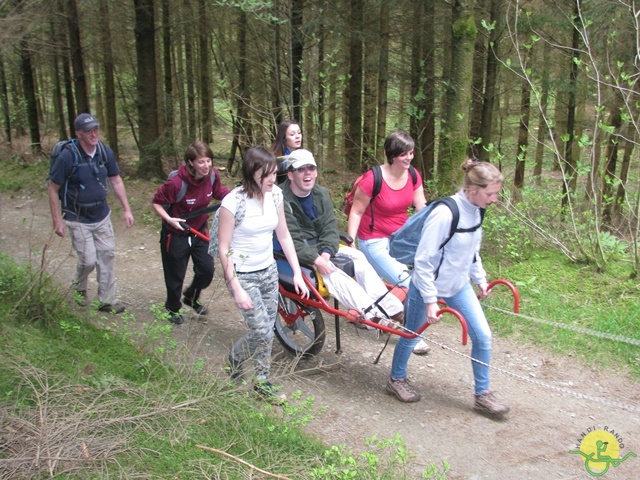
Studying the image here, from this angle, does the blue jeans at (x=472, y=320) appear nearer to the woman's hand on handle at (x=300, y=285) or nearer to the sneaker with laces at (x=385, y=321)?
the sneaker with laces at (x=385, y=321)

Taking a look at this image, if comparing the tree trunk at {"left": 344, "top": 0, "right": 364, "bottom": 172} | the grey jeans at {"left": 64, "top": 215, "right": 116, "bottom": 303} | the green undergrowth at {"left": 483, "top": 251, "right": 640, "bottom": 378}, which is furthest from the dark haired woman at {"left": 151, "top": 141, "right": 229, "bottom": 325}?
the tree trunk at {"left": 344, "top": 0, "right": 364, "bottom": 172}

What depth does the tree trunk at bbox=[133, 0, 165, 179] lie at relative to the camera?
11484 mm

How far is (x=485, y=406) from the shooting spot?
4.22 metres

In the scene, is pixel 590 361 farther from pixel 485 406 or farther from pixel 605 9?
pixel 605 9

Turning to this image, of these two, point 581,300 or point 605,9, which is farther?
point 605,9

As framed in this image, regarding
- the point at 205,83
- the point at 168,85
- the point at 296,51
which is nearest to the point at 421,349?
the point at 296,51

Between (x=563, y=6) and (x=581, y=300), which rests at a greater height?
(x=563, y=6)

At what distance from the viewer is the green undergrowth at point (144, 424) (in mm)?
2898

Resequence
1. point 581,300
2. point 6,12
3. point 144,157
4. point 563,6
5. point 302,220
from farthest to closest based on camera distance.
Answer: point 144,157 < point 563,6 < point 6,12 < point 581,300 < point 302,220

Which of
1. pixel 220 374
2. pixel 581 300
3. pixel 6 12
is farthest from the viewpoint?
pixel 6 12

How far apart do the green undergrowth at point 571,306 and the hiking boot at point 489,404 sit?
1.14m

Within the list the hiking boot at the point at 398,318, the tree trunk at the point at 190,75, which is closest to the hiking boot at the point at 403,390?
the hiking boot at the point at 398,318

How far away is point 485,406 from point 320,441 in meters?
1.40

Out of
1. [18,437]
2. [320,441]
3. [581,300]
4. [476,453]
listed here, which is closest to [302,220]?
[320,441]
